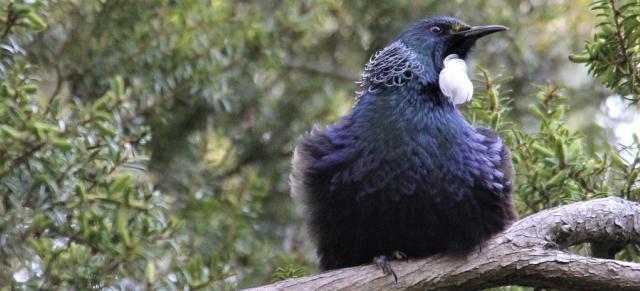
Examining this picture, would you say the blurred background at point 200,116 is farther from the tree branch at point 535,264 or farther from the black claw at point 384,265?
the black claw at point 384,265

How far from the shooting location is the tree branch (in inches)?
112

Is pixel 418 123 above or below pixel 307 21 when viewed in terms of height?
below

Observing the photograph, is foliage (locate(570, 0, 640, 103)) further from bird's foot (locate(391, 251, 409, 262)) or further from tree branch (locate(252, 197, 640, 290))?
bird's foot (locate(391, 251, 409, 262))

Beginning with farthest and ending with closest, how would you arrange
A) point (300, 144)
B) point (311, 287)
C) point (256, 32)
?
point (256, 32) < point (300, 144) < point (311, 287)

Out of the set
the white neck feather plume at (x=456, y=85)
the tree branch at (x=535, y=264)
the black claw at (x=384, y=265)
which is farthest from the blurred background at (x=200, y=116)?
the black claw at (x=384, y=265)

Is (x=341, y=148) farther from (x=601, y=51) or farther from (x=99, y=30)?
(x=99, y=30)

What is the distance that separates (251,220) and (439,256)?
172cm

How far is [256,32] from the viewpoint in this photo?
15.0ft

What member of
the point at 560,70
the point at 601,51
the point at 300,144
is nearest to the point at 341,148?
the point at 300,144

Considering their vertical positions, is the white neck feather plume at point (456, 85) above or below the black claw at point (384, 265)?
above

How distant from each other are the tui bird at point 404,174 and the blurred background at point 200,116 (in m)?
0.20

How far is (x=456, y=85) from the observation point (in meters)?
3.52

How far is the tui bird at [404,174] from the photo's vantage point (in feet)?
10.6

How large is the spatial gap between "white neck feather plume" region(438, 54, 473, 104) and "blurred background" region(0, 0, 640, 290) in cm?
12
